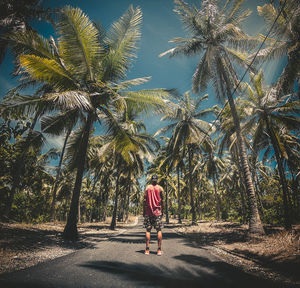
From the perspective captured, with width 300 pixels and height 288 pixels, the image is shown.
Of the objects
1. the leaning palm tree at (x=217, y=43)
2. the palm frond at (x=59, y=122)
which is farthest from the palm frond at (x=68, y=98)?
the leaning palm tree at (x=217, y=43)

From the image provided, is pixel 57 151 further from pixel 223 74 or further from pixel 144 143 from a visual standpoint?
pixel 223 74

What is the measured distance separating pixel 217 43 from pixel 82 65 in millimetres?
8592

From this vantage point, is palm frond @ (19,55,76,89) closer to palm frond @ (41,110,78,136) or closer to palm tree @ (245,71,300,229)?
palm frond @ (41,110,78,136)

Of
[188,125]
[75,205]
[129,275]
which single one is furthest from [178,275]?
[188,125]

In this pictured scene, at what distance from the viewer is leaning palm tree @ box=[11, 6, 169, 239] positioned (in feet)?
18.6

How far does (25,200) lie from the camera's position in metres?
19.8

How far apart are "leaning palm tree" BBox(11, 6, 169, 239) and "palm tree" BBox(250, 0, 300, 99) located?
7772 mm

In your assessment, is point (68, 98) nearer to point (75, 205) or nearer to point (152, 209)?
point (152, 209)

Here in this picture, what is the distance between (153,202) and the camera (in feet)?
14.5

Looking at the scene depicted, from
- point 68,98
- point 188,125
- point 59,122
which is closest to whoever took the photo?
point 68,98

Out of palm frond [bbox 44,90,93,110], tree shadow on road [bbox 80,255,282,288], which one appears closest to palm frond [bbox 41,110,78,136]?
palm frond [bbox 44,90,93,110]

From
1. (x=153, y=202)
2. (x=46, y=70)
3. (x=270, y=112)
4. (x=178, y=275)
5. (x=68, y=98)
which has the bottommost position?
(x=178, y=275)

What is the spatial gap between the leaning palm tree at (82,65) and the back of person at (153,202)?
3.63 m

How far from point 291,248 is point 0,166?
Answer: 13.9 metres
